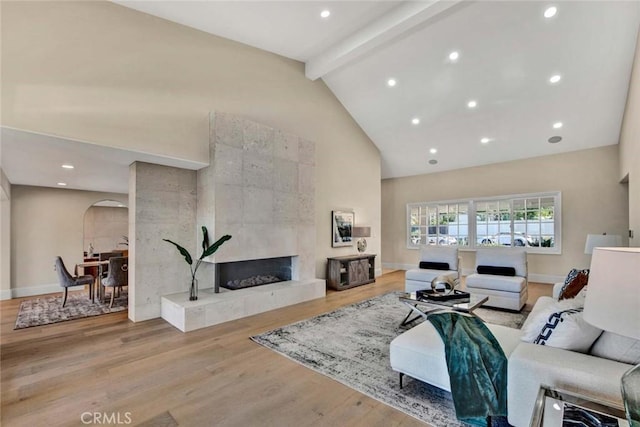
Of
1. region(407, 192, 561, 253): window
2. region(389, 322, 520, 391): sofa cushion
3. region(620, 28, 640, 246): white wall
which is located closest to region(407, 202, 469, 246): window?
region(407, 192, 561, 253): window

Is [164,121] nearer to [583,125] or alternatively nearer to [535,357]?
[535,357]

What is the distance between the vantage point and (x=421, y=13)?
A: 417 centimetres

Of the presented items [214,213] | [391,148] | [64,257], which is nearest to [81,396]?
[214,213]

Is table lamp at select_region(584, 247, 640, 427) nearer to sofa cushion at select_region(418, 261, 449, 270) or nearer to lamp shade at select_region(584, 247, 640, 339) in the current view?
lamp shade at select_region(584, 247, 640, 339)

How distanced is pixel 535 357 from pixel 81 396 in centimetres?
355

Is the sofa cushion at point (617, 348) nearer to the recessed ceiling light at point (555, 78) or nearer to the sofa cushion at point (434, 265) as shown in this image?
the sofa cushion at point (434, 265)

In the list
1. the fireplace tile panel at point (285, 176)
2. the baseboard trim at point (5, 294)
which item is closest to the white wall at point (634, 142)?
the fireplace tile panel at point (285, 176)

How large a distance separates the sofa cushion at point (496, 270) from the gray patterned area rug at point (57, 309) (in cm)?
657

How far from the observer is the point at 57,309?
496 centimetres

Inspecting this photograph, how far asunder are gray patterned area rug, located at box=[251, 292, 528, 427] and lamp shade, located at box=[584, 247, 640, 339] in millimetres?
1424

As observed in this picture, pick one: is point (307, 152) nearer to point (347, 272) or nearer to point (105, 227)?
point (347, 272)

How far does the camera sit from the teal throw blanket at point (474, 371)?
6.48ft

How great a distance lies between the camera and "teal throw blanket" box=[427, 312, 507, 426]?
1977mm

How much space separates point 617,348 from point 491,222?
6.66 meters
